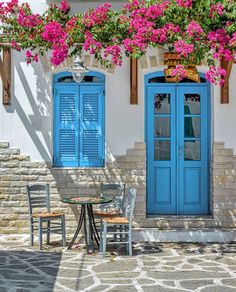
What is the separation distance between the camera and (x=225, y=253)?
7.44 meters

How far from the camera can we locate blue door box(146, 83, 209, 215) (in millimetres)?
9023

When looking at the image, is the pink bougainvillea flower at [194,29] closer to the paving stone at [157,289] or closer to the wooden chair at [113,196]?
the wooden chair at [113,196]

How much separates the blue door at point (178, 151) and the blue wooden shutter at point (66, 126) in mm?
1363

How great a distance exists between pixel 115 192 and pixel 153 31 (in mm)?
3170

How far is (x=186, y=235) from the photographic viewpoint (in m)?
8.32

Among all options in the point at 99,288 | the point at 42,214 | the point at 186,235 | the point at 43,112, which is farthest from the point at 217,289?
the point at 43,112

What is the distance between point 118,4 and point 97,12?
1.79 metres

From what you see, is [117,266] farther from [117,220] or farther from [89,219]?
[89,219]

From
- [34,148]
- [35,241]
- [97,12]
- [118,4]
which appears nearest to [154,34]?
[97,12]

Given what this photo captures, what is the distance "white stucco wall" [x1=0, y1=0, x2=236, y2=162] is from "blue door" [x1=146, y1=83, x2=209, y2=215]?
0.35m

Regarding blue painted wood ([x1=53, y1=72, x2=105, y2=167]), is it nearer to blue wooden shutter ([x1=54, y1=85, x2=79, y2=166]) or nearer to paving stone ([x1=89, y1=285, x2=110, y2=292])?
blue wooden shutter ([x1=54, y1=85, x2=79, y2=166])

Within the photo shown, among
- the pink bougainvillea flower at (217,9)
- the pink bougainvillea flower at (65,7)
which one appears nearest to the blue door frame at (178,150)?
the pink bougainvillea flower at (65,7)

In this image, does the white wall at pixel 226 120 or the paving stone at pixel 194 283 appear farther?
the white wall at pixel 226 120

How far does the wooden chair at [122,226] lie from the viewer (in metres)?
7.19
